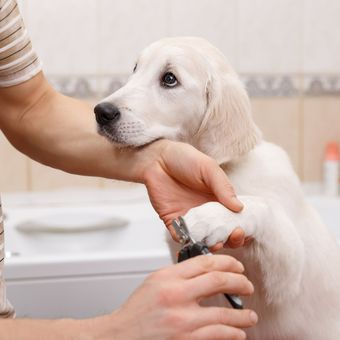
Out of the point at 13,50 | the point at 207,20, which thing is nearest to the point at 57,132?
the point at 13,50

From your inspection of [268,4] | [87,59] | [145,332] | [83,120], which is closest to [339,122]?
[268,4]

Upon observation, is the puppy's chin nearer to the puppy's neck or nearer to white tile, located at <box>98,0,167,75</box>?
the puppy's neck

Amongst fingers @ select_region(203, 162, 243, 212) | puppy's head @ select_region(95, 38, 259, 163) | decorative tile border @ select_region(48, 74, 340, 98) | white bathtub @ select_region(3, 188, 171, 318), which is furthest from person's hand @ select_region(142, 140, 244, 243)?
decorative tile border @ select_region(48, 74, 340, 98)

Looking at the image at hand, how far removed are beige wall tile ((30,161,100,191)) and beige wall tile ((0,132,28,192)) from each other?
1.4 inches

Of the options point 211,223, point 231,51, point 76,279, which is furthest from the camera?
point 231,51

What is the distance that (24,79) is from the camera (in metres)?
1.04

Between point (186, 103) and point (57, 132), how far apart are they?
255 millimetres

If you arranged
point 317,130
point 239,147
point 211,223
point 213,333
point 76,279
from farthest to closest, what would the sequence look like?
point 317,130, point 76,279, point 239,147, point 211,223, point 213,333

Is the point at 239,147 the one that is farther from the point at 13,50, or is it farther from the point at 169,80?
the point at 13,50

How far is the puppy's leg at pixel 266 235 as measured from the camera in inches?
33.4

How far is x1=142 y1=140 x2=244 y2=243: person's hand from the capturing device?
0.88 metres

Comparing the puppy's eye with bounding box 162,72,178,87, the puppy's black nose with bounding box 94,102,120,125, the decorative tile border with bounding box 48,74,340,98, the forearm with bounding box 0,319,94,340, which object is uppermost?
the puppy's eye with bounding box 162,72,178,87

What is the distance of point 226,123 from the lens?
111 centimetres

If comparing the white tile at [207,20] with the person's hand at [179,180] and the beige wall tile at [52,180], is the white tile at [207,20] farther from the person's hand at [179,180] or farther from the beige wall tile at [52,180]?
the person's hand at [179,180]
